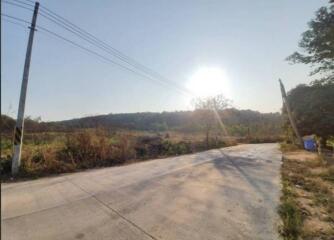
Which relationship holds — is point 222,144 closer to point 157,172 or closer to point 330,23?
point 330,23

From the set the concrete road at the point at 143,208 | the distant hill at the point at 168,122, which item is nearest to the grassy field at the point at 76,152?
the distant hill at the point at 168,122

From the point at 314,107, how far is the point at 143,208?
1724 cm

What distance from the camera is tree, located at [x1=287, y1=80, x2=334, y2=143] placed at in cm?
1605

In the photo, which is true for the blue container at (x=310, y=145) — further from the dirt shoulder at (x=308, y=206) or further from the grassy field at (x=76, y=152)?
the dirt shoulder at (x=308, y=206)

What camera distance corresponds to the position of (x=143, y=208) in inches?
175

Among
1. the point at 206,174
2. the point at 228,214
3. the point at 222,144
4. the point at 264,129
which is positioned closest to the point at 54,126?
the point at 206,174

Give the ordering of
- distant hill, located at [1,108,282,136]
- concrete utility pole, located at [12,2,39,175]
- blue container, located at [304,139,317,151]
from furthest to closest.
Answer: blue container, located at [304,139,317,151] < distant hill, located at [1,108,282,136] < concrete utility pole, located at [12,2,39,175]

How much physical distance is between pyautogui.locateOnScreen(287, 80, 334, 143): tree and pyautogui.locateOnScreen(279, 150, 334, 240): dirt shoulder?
1110 cm

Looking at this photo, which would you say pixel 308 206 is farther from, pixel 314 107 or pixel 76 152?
pixel 314 107

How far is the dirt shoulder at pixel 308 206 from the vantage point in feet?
11.2

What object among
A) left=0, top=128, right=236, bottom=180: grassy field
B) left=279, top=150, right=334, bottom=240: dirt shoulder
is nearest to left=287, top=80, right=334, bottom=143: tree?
left=0, top=128, right=236, bottom=180: grassy field

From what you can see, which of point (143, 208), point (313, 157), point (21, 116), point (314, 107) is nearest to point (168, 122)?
point (314, 107)

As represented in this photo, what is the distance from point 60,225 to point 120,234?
3.46 ft

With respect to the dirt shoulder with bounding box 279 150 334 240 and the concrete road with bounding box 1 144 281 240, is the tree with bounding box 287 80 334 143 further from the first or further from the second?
the concrete road with bounding box 1 144 281 240
